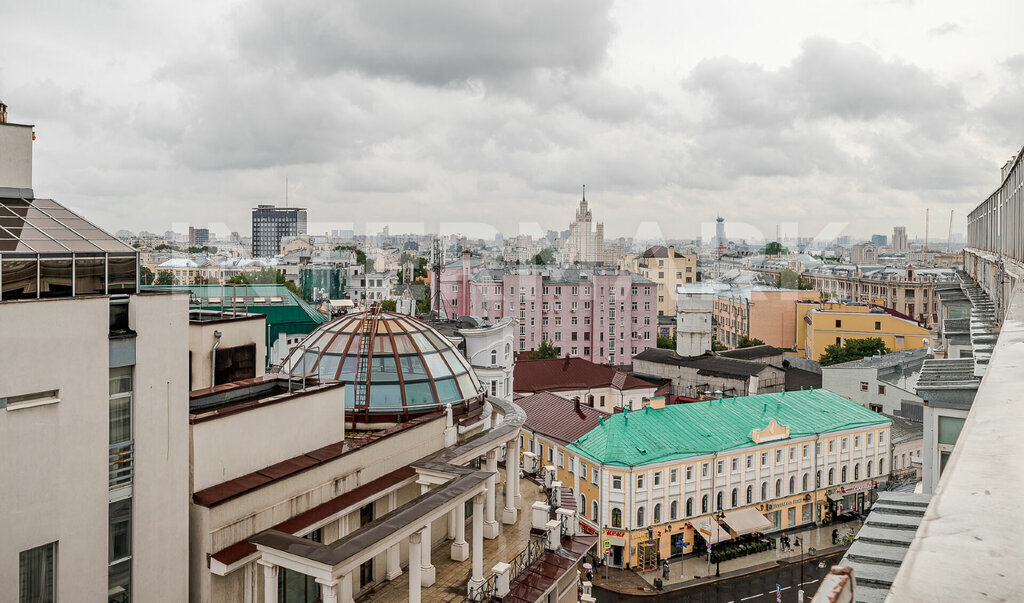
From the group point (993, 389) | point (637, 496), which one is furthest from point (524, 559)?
point (637, 496)

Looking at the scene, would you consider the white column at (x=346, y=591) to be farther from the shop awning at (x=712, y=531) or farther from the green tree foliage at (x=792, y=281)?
the green tree foliage at (x=792, y=281)

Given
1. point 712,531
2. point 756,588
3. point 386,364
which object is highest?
point 386,364

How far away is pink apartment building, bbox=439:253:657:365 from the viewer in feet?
213

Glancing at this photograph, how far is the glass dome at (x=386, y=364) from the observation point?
15320 millimetres

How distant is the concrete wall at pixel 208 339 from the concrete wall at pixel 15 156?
16.5ft

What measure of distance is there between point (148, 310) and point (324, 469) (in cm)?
404

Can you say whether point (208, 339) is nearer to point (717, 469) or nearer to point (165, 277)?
point (717, 469)

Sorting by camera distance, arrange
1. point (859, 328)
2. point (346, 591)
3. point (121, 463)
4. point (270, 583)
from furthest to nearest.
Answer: point (859, 328) → point (346, 591) → point (270, 583) → point (121, 463)

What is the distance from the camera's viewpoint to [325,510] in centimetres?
1147

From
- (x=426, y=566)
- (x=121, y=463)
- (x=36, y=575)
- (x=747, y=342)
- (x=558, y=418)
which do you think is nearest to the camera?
(x=36, y=575)

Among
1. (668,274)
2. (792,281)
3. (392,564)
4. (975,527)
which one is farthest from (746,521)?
(792,281)

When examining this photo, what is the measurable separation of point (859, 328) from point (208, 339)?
2414 inches

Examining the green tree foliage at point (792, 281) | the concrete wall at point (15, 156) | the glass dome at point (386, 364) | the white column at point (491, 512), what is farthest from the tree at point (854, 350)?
the concrete wall at point (15, 156)

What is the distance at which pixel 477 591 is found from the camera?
12.0 meters
